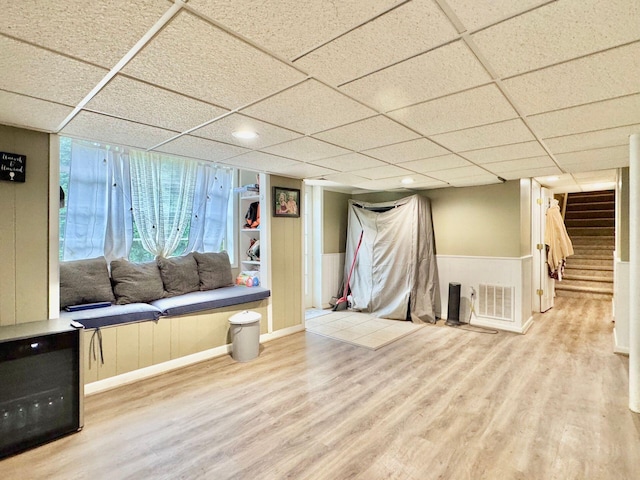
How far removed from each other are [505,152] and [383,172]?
4.40 ft

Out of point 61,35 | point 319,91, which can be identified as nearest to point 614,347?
point 319,91

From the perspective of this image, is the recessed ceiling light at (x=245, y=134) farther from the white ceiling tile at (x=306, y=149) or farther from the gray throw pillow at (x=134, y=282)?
the gray throw pillow at (x=134, y=282)

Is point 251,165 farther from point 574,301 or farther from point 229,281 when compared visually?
point 574,301

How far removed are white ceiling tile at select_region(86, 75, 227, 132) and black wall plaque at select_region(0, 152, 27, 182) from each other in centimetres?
87

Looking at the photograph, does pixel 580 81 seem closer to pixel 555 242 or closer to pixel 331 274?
pixel 331 274

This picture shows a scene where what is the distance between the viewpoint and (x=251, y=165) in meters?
3.62

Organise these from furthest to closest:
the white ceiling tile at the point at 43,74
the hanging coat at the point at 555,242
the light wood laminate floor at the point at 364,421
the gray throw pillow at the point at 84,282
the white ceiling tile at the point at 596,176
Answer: the hanging coat at the point at 555,242, the white ceiling tile at the point at 596,176, the gray throw pillow at the point at 84,282, the light wood laminate floor at the point at 364,421, the white ceiling tile at the point at 43,74

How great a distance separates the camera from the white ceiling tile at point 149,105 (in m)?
1.74

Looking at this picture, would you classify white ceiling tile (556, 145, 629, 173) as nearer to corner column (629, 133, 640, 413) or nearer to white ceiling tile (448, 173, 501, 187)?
corner column (629, 133, 640, 413)

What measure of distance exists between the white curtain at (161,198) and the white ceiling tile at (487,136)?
3102mm

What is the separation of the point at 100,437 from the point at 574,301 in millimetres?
7785

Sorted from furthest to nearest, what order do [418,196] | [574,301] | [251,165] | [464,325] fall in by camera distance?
[574,301], [418,196], [464,325], [251,165]

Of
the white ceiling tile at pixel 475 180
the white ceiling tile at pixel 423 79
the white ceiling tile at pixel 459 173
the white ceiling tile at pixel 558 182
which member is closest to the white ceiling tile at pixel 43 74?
the white ceiling tile at pixel 423 79

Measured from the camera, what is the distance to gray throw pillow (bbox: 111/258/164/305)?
3.28 meters
